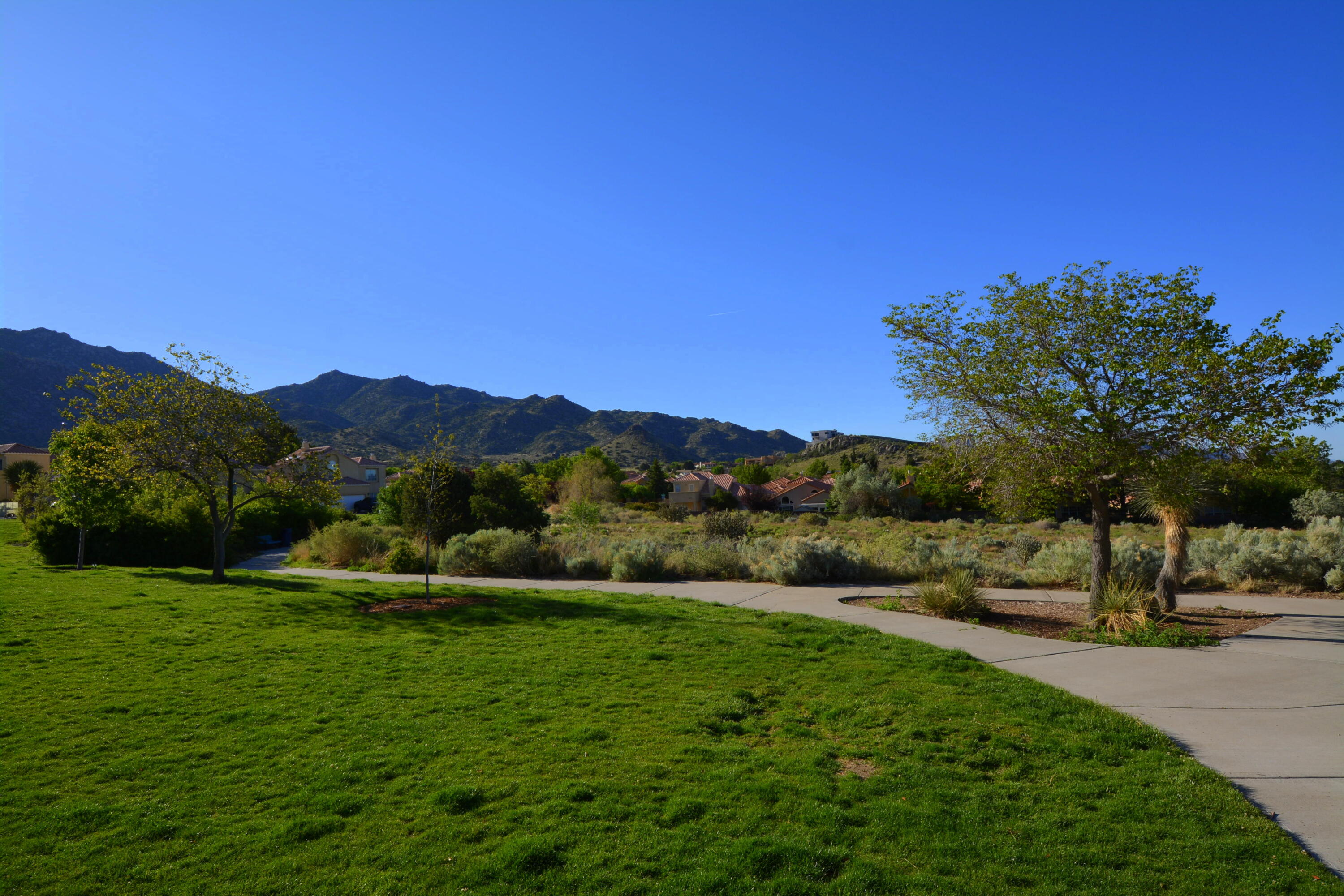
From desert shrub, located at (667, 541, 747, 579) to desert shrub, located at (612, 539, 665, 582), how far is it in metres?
0.35

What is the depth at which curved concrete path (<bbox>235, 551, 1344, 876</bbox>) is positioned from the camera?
4.63 m

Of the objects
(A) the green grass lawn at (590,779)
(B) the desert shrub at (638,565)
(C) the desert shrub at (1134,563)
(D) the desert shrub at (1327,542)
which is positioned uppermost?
(D) the desert shrub at (1327,542)

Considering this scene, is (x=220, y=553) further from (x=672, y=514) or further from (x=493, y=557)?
(x=672, y=514)

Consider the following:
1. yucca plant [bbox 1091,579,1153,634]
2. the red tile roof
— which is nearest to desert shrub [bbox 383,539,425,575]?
yucca plant [bbox 1091,579,1153,634]

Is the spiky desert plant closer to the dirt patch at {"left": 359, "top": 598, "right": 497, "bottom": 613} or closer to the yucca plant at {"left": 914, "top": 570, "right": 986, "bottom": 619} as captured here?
the yucca plant at {"left": 914, "top": 570, "right": 986, "bottom": 619}

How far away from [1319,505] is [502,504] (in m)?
33.2

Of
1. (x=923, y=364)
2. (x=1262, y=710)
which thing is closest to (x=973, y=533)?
(x=923, y=364)

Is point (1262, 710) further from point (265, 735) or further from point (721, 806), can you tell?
point (265, 735)

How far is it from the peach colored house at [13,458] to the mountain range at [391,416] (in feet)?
92.0

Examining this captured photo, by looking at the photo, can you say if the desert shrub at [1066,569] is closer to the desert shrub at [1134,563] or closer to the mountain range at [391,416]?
the desert shrub at [1134,563]

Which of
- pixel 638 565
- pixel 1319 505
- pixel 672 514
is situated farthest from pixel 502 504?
pixel 1319 505

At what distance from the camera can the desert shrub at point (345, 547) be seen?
19.9m

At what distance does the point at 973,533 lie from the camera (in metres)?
30.2

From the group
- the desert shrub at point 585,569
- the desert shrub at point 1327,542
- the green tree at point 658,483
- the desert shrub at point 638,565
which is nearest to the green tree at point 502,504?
the desert shrub at point 585,569
